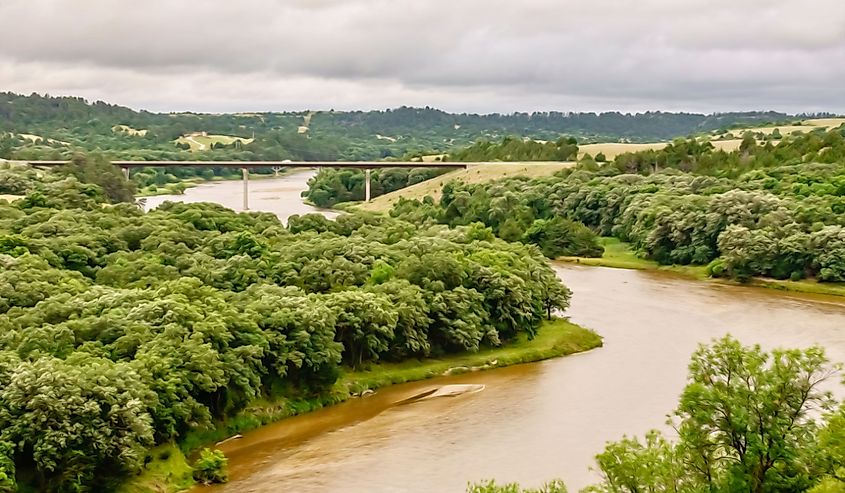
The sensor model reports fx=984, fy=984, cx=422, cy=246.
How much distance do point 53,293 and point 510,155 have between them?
105 m

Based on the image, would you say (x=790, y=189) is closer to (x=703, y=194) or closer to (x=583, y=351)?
(x=703, y=194)

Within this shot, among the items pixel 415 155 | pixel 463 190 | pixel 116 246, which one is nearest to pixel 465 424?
pixel 116 246

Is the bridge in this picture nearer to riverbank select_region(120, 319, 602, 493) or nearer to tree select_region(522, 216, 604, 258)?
tree select_region(522, 216, 604, 258)

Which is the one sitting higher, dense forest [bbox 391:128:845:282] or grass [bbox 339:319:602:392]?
dense forest [bbox 391:128:845:282]

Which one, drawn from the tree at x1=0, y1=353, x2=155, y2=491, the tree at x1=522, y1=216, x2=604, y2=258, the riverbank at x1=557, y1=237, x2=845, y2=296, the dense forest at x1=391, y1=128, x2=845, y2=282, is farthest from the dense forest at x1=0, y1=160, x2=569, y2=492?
the dense forest at x1=391, y1=128, x2=845, y2=282

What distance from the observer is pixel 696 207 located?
84625 millimetres

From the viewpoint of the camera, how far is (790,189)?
295 ft

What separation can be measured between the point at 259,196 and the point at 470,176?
132 feet

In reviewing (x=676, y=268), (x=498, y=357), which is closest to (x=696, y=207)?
(x=676, y=268)

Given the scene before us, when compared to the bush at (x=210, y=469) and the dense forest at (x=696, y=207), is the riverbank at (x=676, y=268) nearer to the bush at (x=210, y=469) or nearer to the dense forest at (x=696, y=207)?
the dense forest at (x=696, y=207)

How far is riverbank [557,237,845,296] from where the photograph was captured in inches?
2763

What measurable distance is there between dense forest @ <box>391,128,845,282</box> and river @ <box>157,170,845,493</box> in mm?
11596

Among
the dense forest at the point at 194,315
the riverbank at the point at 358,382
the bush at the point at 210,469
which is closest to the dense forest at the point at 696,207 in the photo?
the dense forest at the point at 194,315

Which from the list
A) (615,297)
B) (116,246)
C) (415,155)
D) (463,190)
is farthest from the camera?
(415,155)
